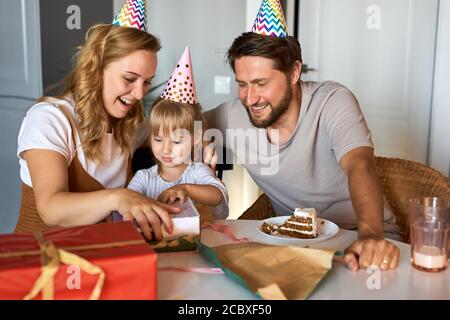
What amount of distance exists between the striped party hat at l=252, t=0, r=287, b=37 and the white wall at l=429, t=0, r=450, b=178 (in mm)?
1216

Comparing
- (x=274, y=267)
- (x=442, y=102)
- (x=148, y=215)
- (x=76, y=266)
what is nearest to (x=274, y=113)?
(x=148, y=215)

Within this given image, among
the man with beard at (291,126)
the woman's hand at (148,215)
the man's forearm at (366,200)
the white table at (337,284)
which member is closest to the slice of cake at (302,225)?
the man's forearm at (366,200)

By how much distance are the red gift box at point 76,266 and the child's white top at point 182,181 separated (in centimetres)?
85

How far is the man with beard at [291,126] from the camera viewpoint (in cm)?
200

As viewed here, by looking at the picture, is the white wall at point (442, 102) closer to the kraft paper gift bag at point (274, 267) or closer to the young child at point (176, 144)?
the young child at point (176, 144)

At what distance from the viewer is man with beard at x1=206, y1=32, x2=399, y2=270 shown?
6.55ft

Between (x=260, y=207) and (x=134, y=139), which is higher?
(x=134, y=139)

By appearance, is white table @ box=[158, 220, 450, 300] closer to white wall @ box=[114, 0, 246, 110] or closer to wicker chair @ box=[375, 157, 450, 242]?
wicker chair @ box=[375, 157, 450, 242]

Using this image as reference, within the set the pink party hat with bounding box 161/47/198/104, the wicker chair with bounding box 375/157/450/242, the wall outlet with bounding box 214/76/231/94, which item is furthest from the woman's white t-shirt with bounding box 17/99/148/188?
the wall outlet with bounding box 214/76/231/94
